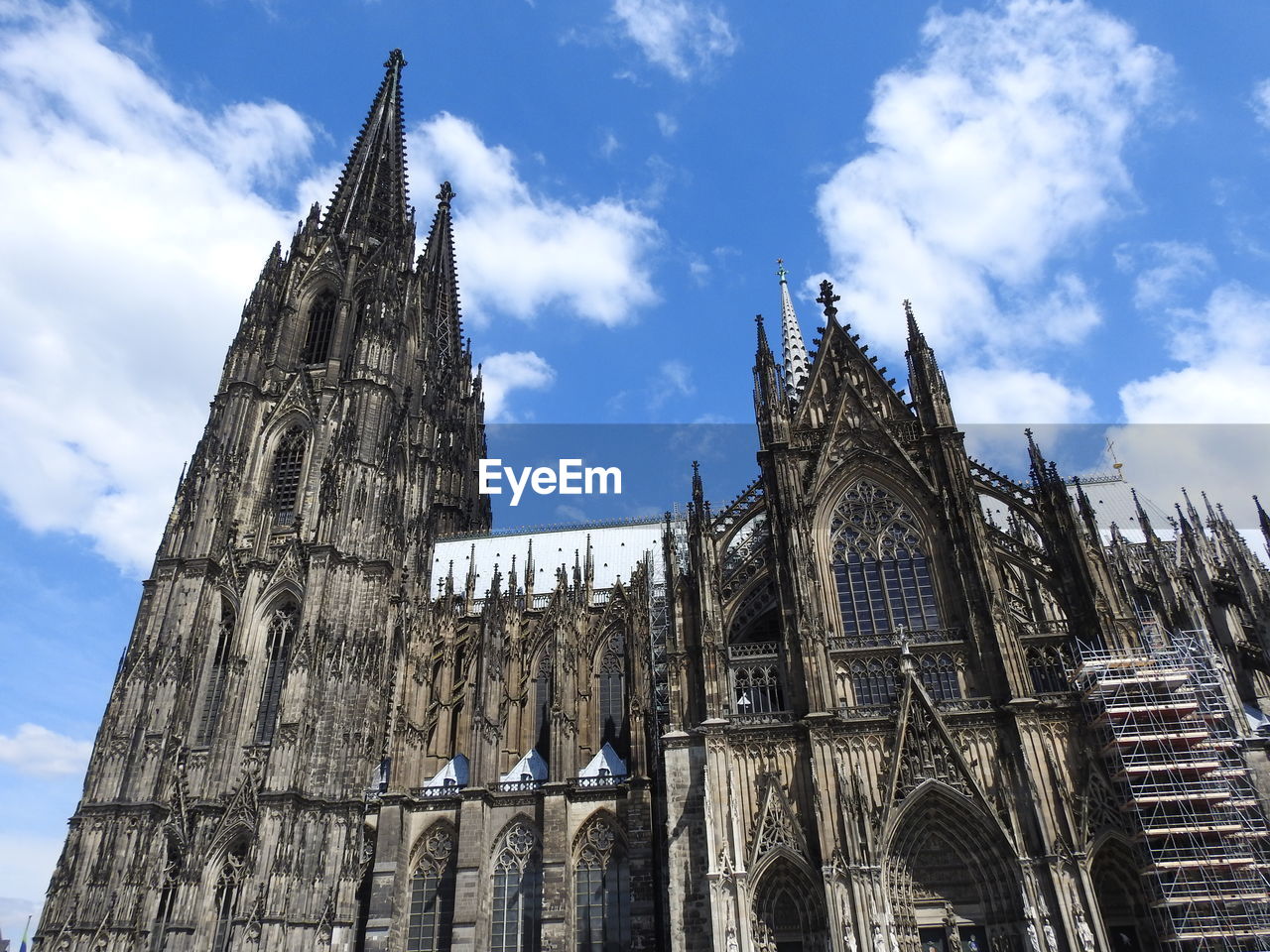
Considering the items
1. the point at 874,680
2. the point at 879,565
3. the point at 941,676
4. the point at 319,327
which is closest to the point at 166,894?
the point at 874,680

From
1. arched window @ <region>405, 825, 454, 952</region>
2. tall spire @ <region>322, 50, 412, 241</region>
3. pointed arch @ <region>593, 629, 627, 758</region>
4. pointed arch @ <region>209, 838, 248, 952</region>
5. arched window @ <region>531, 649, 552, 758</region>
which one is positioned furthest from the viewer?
tall spire @ <region>322, 50, 412, 241</region>

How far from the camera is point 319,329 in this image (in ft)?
149

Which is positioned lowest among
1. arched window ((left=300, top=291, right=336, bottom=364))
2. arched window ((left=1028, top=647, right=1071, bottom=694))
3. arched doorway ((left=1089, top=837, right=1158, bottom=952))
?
arched doorway ((left=1089, top=837, right=1158, bottom=952))

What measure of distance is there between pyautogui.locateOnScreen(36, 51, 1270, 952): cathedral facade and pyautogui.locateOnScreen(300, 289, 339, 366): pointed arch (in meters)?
1.18

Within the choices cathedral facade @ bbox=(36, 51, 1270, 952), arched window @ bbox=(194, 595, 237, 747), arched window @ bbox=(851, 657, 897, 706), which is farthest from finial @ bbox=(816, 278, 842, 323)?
arched window @ bbox=(194, 595, 237, 747)

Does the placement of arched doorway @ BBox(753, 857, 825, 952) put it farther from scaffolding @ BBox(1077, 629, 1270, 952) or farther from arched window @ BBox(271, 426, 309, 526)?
arched window @ BBox(271, 426, 309, 526)

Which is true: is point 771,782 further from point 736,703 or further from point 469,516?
point 469,516

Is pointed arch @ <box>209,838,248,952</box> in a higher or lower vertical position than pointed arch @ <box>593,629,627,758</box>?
lower

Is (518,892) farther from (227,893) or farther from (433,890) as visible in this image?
(227,893)

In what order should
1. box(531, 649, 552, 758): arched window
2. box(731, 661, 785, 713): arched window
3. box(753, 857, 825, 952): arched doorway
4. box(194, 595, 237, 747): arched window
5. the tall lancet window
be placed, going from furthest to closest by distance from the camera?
box(531, 649, 552, 758): arched window < box(194, 595, 237, 747): arched window < the tall lancet window < box(731, 661, 785, 713): arched window < box(753, 857, 825, 952): arched doorway

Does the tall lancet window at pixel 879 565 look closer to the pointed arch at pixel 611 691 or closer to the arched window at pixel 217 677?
the pointed arch at pixel 611 691

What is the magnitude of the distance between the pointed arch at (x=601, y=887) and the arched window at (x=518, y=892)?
1.40 m

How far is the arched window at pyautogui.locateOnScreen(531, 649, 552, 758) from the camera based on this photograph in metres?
34.9

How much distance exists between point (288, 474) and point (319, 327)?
9.22 m
